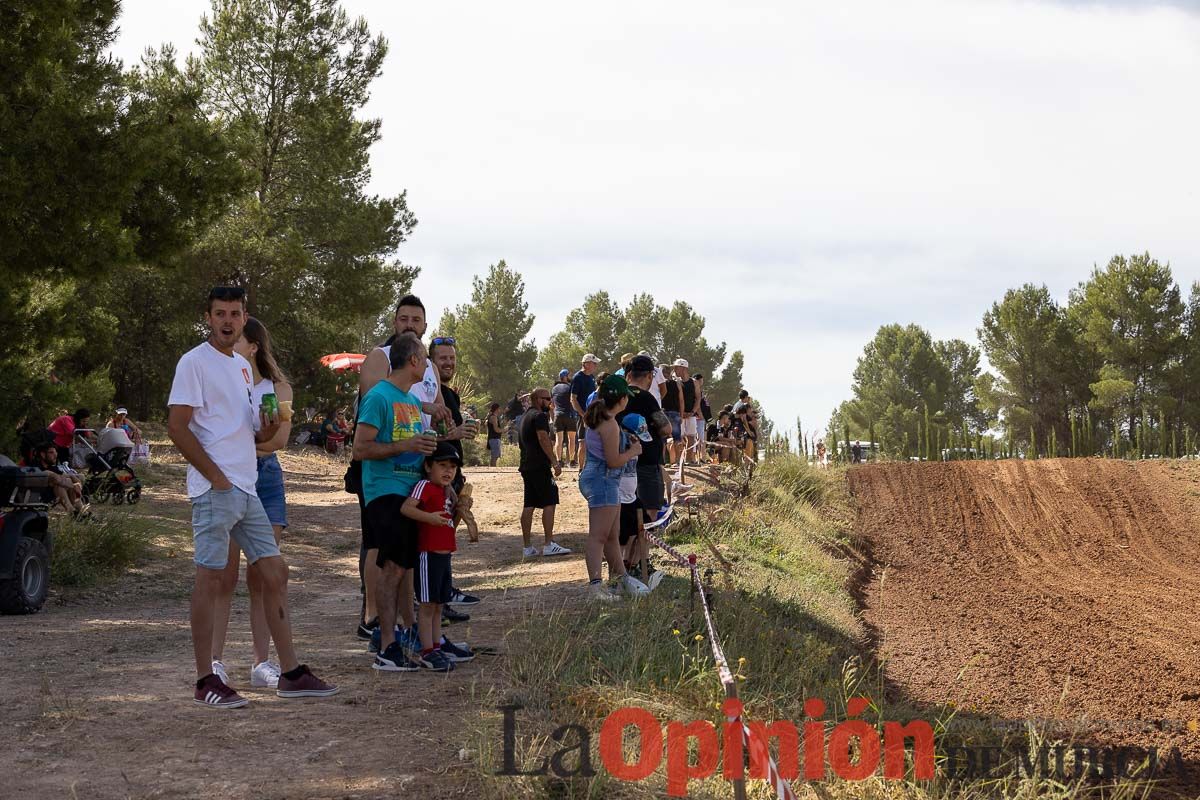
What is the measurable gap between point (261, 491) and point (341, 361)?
27748mm

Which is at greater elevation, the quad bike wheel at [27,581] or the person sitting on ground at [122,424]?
the person sitting on ground at [122,424]

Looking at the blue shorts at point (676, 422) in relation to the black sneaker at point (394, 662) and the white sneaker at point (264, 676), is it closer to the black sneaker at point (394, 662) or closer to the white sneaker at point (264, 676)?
the black sneaker at point (394, 662)

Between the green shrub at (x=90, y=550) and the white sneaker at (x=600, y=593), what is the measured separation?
5.45 metres

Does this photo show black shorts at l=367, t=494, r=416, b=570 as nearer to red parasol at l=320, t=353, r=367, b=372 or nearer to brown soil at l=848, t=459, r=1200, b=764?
brown soil at l=848, t=459, r=1200, b=764

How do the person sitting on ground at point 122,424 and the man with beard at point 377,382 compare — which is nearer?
the man with beard at point 377,382

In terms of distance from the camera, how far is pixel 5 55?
42.7 ft

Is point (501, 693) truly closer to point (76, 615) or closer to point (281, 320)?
point (76, 615)

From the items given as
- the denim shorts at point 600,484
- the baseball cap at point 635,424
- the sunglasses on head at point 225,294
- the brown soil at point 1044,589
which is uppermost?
the sunglasses on head at point 225,294

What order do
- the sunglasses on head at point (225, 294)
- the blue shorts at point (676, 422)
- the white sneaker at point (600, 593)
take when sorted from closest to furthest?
the sunglasses on head at point (225, 294) → the white sneaker at point (600, 593) → the blue shorts at point (676, 422)

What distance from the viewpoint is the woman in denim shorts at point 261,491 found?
6488 mm

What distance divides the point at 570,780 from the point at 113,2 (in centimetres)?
1316

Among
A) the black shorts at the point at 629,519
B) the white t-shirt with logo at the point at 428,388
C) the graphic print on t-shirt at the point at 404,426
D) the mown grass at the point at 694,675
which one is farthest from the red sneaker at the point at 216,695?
the black shorts at the point at 629,519

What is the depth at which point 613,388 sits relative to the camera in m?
9.33

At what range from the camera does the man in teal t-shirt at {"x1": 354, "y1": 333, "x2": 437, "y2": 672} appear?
6910mm
